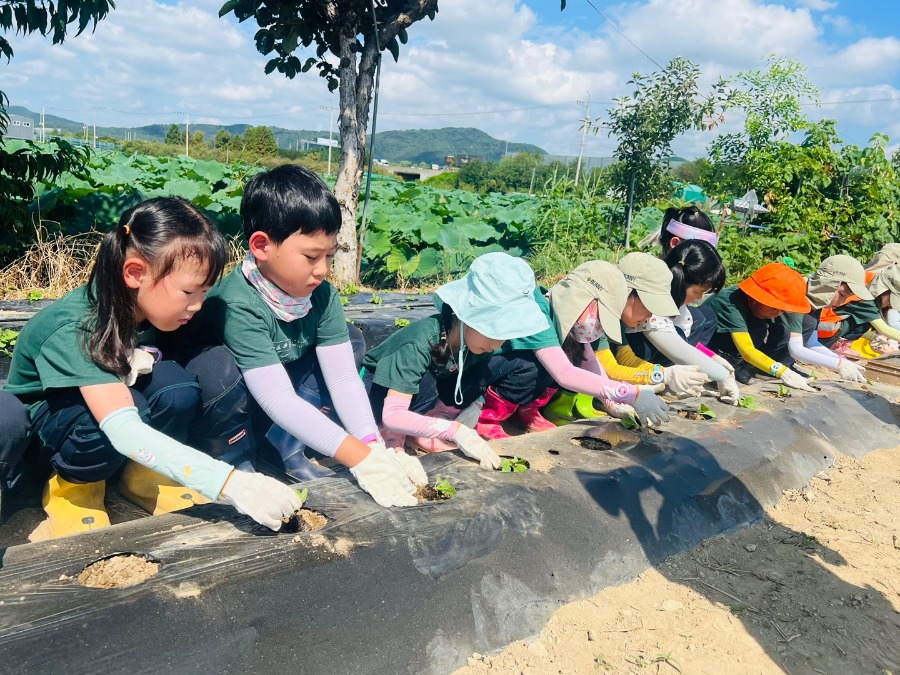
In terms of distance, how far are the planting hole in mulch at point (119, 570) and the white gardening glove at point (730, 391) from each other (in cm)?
283

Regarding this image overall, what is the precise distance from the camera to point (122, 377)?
176 cm

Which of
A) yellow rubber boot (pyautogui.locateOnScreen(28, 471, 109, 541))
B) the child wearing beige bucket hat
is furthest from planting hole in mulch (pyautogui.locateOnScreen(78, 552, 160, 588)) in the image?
the child wearing beige bucket hat

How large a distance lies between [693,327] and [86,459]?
129 inches

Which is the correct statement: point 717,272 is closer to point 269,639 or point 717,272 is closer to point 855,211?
point 269,639

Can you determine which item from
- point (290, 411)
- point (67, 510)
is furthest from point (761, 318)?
point (67, 510)

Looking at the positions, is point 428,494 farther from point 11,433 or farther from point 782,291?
point 782,291

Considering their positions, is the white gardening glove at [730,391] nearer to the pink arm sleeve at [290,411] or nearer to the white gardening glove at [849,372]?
the white gardening glove at [849,372]

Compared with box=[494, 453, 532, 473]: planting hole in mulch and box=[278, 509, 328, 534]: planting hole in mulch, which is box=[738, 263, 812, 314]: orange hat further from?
box=[278, 509, 328, 534]: planting hole in mulch

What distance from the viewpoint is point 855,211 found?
320 inches

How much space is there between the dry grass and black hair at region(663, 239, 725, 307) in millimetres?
4062

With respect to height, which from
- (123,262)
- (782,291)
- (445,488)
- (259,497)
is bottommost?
(445,488)

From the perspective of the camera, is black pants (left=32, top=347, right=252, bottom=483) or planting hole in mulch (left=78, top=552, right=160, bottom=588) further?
black pants (left=32, top=347, right=252, bottom=483)

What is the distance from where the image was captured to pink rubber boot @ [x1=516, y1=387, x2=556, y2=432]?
328cm

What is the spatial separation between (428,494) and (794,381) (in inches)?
117
